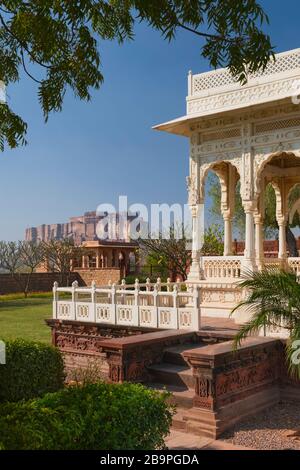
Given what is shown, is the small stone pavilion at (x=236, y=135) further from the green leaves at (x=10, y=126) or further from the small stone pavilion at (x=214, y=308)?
the green leaves at (x=10, y=126)

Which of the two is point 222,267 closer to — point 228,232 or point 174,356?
point 228,232

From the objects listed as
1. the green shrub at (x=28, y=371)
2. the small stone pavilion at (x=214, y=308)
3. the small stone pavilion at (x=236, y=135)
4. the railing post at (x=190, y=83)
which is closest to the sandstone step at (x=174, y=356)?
the small stone pavilion at (x=214, y=308)

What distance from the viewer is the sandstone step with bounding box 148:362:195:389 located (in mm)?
8227

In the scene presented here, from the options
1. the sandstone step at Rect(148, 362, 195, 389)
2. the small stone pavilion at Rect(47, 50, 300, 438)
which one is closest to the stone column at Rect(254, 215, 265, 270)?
the small stone pavilion at Rect(47, 50, 300, 438)

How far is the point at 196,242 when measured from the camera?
12.9m

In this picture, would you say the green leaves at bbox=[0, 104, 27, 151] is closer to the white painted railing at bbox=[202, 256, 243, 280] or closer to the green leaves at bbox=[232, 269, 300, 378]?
the green leaves at bbox=[232, 269, 300, 378]

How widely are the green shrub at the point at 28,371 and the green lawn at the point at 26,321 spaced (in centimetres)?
604

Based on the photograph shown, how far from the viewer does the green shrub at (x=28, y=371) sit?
7.36m

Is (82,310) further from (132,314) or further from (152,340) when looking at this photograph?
(152,340)

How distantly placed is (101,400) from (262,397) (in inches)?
163

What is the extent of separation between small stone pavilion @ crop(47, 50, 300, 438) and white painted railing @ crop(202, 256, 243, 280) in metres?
0.03

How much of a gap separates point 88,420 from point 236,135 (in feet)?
30.0

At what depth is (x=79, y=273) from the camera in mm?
39000

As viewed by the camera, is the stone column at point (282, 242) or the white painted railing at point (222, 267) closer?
the white painted railing at point (222, 267)
